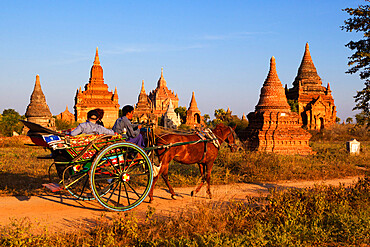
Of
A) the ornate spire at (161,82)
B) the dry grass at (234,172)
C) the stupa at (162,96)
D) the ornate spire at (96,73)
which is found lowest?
the dry grass at (234,172)

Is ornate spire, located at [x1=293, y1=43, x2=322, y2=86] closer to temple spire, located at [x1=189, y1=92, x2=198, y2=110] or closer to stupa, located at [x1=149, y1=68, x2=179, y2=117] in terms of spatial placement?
temple spire, located at [x1=189, y1=92, x2=198, y2=110]

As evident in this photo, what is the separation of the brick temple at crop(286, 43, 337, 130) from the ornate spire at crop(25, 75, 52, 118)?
101ft

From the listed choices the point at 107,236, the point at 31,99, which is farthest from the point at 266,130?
the point at 31,99

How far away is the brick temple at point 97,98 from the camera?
55938mm

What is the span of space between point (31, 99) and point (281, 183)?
68.6 feet

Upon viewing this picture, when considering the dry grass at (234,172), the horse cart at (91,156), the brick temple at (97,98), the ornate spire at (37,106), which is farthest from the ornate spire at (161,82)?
the horse cart at (91,156)

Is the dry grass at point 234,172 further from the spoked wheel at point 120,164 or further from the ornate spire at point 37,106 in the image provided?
the ornate spire at point 37,106

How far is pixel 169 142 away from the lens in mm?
6676

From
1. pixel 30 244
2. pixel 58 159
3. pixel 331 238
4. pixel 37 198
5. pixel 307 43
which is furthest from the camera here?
pixel 307 43

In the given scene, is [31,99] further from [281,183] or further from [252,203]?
[252,203]

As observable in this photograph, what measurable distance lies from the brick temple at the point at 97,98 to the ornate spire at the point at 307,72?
1271 inches

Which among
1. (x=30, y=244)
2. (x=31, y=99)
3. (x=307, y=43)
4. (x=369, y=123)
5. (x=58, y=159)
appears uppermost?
(x=307, y=43)

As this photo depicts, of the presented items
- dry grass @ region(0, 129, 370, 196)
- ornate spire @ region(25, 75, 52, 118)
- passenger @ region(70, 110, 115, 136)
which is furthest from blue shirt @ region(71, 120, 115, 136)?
ornate spire @ region(25, 75, 52, 118)

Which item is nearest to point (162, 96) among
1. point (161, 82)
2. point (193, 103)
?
point (161, 82)
